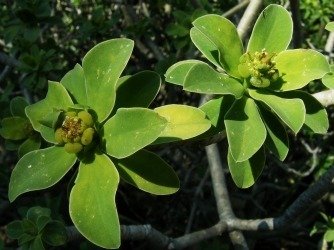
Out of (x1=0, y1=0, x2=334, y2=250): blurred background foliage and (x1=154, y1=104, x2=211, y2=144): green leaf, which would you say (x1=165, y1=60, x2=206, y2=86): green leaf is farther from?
(x1=0, y1=0, x2=334, y2=250): blurred background foliage

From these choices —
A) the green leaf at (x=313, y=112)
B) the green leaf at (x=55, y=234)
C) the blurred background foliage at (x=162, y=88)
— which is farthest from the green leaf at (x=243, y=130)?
the blurred background foliage at (x=162, y=88)

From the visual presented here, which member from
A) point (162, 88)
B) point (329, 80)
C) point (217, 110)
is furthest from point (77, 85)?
point (162, 88)

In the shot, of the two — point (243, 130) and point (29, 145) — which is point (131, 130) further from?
point (29, 145)

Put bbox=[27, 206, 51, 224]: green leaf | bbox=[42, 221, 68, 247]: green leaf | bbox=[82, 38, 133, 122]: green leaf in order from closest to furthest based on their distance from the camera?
bbox=[82, 38, 133, 122]: green leaf
bbox=[42, 221, 68, 247]: green leaf
bbox=[27, 206, 51, 224]: green leaf

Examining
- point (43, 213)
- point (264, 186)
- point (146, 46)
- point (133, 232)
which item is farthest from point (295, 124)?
point (264, 186)

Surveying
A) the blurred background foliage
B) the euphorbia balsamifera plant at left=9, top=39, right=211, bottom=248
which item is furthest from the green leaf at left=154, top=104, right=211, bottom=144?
the blurred background foliage

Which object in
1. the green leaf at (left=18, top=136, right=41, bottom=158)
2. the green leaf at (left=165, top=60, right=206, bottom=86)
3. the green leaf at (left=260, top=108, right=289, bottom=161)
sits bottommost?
the green leaf at (left=18, top=136, right=41, bottom=158)
